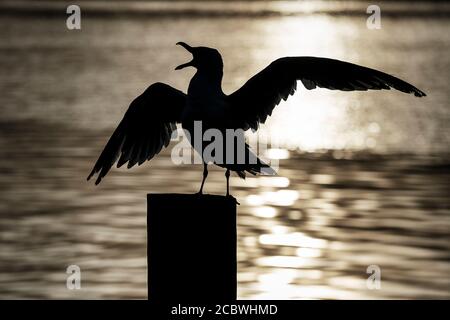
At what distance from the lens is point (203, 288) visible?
4738mm

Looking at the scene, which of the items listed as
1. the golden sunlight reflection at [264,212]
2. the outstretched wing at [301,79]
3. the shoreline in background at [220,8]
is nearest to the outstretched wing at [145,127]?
the outstretched wing at [301,79]

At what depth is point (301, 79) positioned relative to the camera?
6855 millimetres

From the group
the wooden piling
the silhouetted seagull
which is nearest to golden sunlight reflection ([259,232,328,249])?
the silhouetted seagull

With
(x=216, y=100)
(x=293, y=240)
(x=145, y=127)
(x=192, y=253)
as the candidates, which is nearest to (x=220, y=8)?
(x=293, y=240)

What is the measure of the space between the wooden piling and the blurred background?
0.07m

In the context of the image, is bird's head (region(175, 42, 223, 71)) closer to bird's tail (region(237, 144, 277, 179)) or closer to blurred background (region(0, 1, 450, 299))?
bird's tail (region(237, 144, 277, 179))

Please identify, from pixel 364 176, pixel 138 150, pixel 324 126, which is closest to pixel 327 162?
pixel 364 176

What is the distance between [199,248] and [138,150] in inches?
98.5

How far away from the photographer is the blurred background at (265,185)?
9047mm

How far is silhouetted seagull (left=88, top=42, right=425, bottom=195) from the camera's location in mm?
6664

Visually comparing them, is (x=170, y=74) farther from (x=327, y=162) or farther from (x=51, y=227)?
(x=51, y=227)

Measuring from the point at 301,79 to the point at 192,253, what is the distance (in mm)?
2405

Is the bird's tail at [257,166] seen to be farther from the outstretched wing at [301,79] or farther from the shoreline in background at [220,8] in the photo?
the shoreline in background at [220,8]
